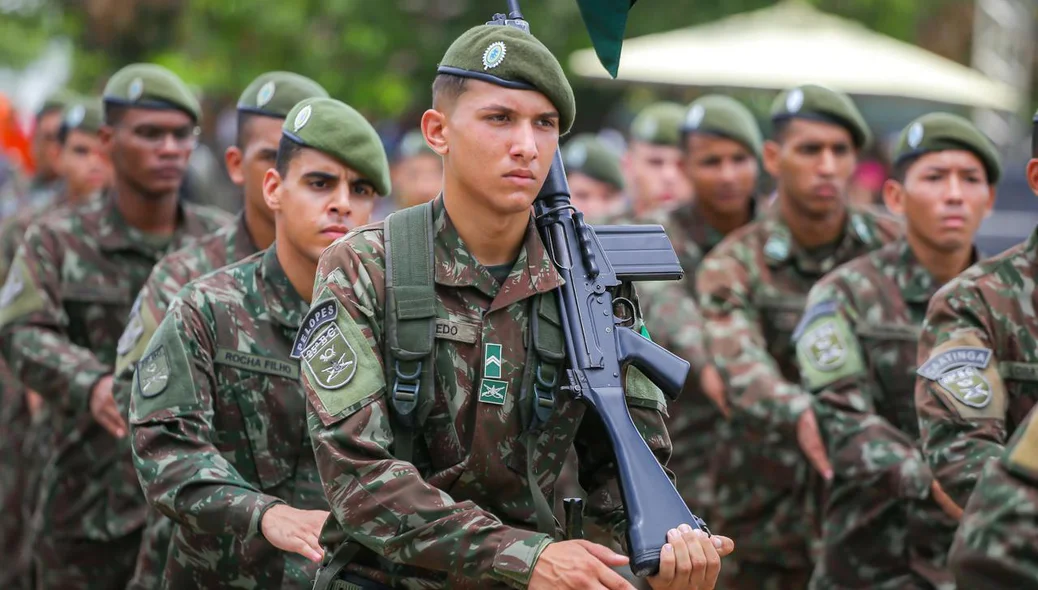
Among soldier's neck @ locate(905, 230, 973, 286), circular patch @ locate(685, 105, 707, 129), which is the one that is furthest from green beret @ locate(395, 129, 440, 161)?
soldier's neck @ locate(905, 230, 973, 286)

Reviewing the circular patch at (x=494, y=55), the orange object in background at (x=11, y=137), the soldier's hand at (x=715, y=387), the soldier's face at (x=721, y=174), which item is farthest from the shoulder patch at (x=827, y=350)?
the orange object in background at (x=11, y=137)

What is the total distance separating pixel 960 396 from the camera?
514 cm

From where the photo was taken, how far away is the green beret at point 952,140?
666 cm

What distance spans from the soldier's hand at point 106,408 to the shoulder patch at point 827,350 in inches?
112

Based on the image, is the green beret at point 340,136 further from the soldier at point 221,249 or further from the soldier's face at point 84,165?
the soldier's face at point 84,165

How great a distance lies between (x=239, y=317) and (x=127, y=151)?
8.67 feet

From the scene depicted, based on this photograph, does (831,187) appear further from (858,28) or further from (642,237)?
(858,28)

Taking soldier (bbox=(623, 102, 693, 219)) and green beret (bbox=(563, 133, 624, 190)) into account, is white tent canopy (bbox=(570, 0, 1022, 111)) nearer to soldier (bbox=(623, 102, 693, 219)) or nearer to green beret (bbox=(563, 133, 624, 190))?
green beret (bbox=(563, 133, 624, 190))

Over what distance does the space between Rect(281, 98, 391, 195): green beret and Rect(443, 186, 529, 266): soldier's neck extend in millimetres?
1181

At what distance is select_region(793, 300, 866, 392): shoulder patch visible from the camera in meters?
6.55

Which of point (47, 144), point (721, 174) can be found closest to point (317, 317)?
point (721, 174)

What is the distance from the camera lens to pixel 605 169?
38.1 ft

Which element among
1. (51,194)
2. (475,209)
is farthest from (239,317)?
(51,194)

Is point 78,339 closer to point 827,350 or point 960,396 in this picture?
point 827,350
